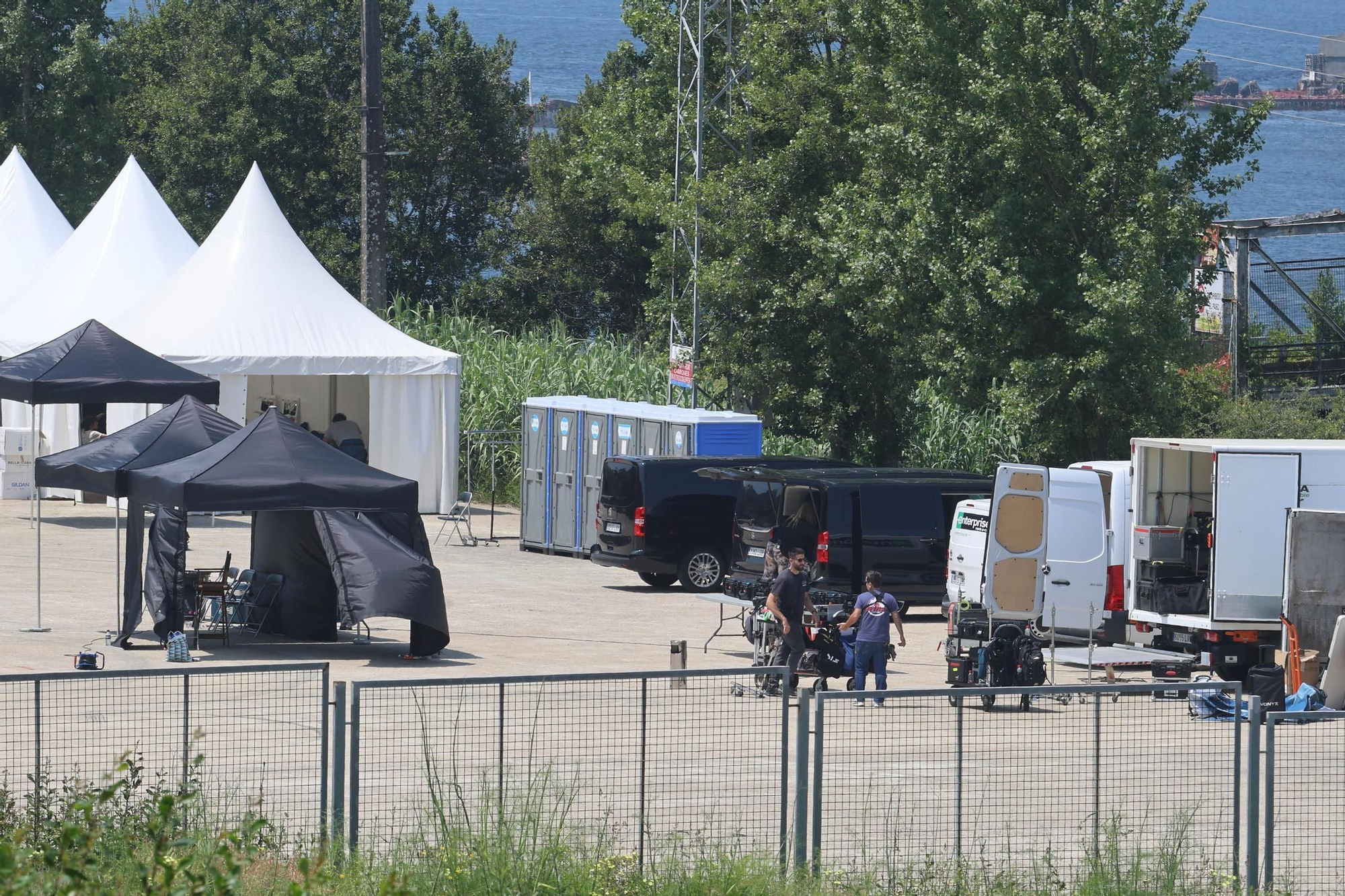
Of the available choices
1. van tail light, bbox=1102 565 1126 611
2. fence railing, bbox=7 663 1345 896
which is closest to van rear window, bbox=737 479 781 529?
van tail light, bbox=1102 565 1126 611

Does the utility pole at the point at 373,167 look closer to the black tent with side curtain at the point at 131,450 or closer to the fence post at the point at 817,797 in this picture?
the black tent with side curtain at the point at 131,450

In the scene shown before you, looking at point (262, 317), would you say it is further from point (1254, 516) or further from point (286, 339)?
point (1254, 516)

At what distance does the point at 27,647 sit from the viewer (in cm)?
1773

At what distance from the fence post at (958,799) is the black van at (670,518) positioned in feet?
46.6

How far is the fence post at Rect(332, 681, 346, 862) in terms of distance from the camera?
30.3 ft

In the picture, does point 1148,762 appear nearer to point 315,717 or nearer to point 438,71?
point 315,717

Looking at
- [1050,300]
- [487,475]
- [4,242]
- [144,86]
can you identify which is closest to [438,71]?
[144,86]

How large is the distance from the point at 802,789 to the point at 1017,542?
9578 mm

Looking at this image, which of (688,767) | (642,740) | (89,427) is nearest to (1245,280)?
(89,427)

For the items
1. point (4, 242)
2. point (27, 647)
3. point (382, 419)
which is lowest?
point (27, 647)

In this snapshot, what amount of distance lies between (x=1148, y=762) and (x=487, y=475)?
2510 centimetres

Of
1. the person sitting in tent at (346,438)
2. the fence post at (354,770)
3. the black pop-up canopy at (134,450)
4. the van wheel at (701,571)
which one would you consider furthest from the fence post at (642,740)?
the person sitting in tent at (346,438)

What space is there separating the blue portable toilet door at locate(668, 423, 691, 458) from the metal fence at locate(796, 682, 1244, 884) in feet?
52.8

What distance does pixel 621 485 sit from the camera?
24.2 m
